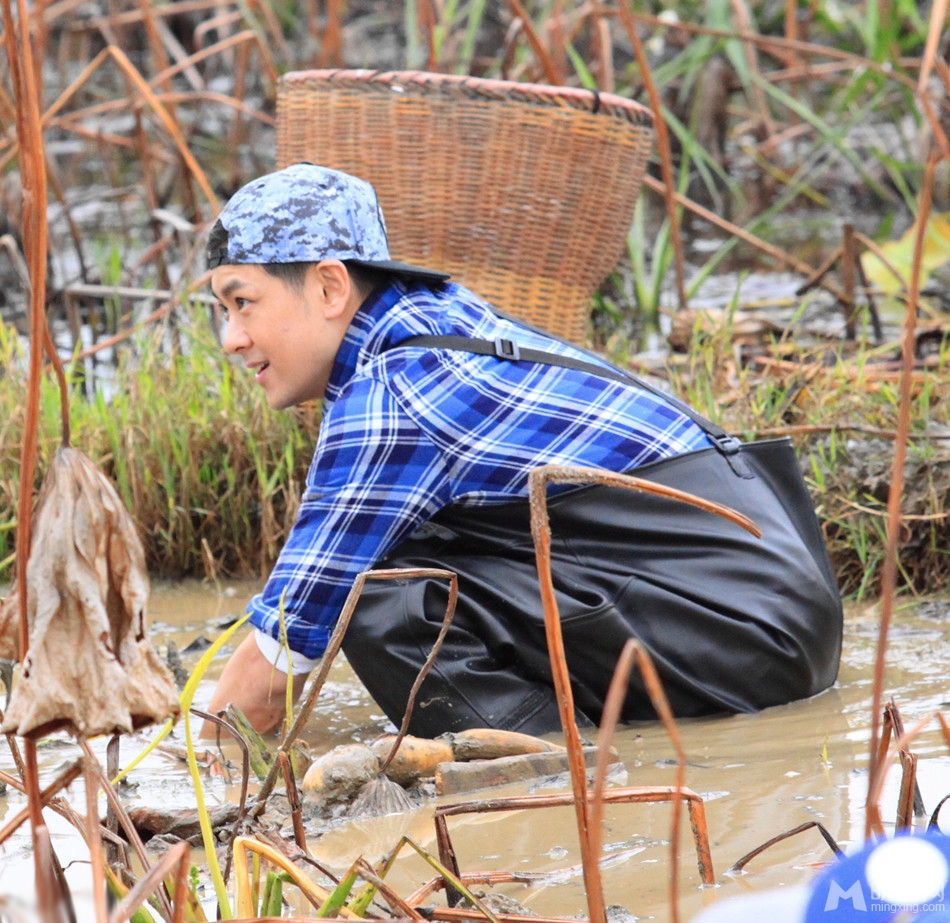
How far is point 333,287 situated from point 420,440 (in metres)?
0.33

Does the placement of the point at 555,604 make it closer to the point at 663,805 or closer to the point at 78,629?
the point at 78,629

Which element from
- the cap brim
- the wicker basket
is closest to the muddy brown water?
the cap brim

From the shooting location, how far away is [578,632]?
215 cm

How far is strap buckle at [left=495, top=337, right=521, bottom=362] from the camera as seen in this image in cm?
226

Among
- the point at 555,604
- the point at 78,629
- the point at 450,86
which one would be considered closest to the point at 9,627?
the point at 78,629

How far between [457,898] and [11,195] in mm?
4939

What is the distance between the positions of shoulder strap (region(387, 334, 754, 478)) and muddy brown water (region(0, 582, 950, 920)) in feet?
1.41

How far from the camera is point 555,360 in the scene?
2309 mm

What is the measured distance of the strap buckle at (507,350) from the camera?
2262 millimetres

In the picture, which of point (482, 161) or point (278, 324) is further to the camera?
point (482, 161)

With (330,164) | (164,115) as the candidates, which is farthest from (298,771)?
(164,115)

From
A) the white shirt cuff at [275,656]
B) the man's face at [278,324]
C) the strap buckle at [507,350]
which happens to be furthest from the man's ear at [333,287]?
the white shirt cuff at [275,656]

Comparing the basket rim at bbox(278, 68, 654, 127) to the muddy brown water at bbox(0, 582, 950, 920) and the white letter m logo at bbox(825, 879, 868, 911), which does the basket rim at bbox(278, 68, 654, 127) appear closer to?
the muddy brown water at bbox(0, 582, 950, 920)

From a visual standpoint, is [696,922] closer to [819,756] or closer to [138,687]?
[138,687]
